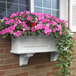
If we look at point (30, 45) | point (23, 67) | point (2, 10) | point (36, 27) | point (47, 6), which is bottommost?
point (23, 67)

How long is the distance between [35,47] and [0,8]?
0.86 meters

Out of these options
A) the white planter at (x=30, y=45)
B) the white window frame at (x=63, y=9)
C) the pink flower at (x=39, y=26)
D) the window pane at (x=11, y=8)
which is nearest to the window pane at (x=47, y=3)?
the white window frame at (x=63, y=9)

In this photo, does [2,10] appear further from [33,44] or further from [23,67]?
[23,67]

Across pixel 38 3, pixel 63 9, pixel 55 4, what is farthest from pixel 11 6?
pixel 63 9

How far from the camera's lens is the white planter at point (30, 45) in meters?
2.30

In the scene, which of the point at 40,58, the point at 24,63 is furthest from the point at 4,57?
the point at 40,58

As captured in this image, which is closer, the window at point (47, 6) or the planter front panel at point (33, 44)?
the planter front panel at point (33, 44)

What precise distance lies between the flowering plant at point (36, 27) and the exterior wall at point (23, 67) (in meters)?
0.30

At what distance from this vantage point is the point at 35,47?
8.00 ft

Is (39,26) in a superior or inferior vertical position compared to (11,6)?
inferior

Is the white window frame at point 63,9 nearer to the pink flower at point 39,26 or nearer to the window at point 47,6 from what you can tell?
the window at point 47,6

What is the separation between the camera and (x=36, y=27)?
88.6 inches

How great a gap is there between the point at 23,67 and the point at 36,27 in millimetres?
752

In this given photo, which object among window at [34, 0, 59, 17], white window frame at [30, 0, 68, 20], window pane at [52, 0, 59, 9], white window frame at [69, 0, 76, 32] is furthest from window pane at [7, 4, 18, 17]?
white window frame at [69, 0, 76, 32]
